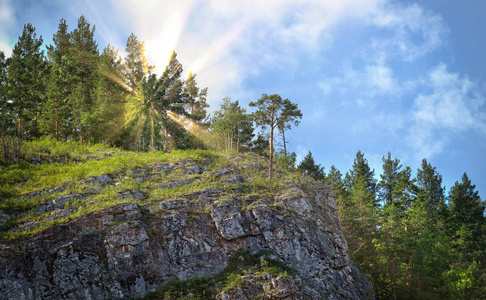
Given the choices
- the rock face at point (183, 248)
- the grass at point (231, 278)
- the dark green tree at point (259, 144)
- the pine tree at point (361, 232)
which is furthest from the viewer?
the dark green tree at point (259, 144)

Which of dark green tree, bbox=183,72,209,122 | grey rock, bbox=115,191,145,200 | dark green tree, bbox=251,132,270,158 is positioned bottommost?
grey rock, bbox=115,191,145,200

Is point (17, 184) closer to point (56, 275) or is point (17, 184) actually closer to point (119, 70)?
point (56, 275)

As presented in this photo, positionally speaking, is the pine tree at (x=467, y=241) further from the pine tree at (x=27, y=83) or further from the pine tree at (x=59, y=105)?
the pine tree at (x=27, y=83)

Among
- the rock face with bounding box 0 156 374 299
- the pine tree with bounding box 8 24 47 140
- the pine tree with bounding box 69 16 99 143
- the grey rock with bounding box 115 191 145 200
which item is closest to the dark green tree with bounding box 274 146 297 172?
the rock face with bounding box 0 156 374 299

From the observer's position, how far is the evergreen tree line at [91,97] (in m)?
36.2

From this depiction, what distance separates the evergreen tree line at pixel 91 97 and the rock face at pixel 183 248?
17003mm

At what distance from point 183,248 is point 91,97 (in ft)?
108

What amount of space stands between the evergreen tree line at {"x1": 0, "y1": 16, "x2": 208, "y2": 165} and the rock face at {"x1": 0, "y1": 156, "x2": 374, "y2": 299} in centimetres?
1700

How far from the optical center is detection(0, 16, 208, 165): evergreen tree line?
36.2 metres

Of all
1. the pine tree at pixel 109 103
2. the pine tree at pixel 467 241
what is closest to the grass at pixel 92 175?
the pine tree at pixel 109 103

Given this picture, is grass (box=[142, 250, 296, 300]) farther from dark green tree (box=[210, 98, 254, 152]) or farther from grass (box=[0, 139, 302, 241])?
dark green tree (box=[210, 98, 254, 152])

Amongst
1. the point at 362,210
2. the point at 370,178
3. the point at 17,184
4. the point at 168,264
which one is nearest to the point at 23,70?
the point at 17,184

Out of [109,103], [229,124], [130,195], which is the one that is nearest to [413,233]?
[229,124]

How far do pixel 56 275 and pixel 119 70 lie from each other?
36750 millimetres
